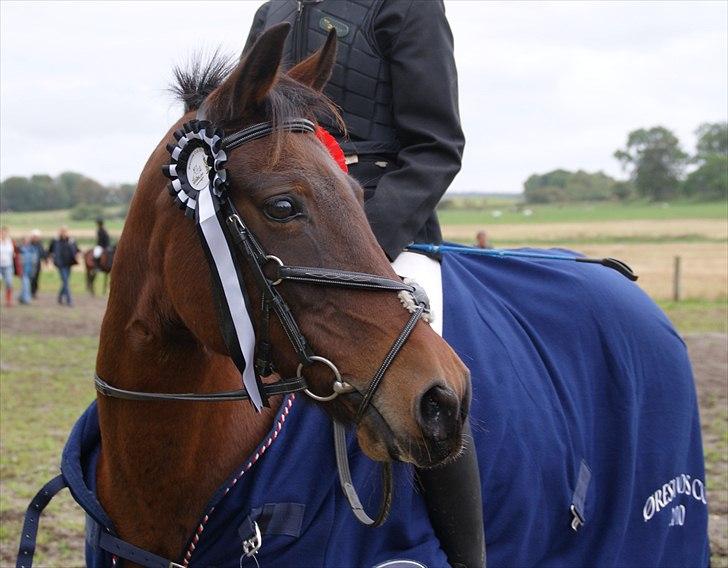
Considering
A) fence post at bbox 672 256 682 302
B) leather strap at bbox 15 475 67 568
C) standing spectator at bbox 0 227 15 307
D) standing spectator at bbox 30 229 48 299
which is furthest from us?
standing spectator at bbox 30 229 48 299

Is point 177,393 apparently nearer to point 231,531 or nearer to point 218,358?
point 218,358

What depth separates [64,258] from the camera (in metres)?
19.8

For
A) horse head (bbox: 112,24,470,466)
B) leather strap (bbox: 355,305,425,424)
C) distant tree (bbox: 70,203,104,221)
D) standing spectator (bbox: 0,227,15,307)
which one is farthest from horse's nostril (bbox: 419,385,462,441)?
distant tree (bbox: 70,203,104,221)

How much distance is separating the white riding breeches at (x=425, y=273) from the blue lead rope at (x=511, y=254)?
0.04m

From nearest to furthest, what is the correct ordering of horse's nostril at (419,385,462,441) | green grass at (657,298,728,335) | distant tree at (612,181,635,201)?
horse's nostril at (419,385,462,441) < green grass at (657,298,728,335) < distant tree at (612,181,635,201)

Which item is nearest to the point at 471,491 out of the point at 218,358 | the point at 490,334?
the point at 490,334

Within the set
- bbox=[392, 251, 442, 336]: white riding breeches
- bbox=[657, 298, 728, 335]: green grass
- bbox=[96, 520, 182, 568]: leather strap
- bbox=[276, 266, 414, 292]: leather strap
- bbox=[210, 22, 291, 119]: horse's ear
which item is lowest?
bbox=[657, 298, 728, 335]: green grass

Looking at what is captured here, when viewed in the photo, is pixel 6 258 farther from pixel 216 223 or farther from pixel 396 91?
pixel 216 223

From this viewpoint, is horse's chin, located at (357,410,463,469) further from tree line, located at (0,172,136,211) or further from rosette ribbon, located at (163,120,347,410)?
tree line, located at (0,172,136,211)

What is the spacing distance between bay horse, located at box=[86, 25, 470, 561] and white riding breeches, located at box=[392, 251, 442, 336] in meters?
0.63

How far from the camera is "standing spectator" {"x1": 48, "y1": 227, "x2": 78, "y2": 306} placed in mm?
19734

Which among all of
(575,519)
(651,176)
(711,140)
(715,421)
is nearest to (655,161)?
(651,176)

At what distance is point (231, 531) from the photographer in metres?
2.61

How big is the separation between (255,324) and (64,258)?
61.6 ft
